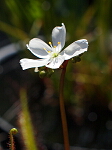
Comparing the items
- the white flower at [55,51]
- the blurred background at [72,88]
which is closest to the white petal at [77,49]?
the white flower at [55,51]

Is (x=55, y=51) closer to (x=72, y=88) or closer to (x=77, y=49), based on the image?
(x=77, y=49)

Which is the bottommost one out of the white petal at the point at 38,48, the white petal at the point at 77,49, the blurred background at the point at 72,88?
the white petal at the point at 77,49

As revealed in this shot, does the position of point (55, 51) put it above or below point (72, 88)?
below

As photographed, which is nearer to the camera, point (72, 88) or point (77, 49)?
point (77, 49)

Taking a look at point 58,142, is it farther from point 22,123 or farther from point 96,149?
point 22,123

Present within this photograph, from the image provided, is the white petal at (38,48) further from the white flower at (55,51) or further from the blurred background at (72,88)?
the blurred background at (72,88)

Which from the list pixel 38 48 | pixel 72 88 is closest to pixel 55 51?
pixel 38 48

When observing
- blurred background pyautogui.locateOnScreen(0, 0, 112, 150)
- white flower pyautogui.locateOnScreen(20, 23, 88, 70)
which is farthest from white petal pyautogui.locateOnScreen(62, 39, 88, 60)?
blurred background pyautogui.locateOnScreen(0, 0, 112, 150)

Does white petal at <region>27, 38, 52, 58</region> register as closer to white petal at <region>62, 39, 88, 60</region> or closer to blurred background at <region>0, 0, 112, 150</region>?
white petal at <region>62, 39, 88, 60</region>
